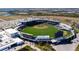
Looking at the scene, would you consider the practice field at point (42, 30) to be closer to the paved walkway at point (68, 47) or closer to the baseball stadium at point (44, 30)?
the baseball stadium at point (44, 30)

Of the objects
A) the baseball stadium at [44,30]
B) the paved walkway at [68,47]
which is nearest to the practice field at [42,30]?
the baseball stadium at [44,30]

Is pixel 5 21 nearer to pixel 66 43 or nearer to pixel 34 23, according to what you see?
pixel 34 23

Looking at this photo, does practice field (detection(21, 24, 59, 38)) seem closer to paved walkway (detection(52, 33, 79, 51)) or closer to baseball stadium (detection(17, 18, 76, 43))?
baseball stadium (detection(17, 18, 76, 43))
